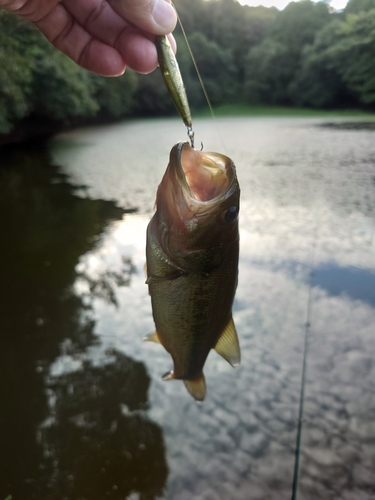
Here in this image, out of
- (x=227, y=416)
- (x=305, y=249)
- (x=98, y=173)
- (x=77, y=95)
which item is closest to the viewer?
(x=227, y=416)

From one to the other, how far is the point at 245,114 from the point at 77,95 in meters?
18.0

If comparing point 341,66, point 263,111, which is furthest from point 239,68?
point 341,66

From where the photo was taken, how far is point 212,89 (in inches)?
1565

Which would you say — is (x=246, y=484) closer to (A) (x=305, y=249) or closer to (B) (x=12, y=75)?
(A) (x=305, y=249)

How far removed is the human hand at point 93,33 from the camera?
2117 millimetres

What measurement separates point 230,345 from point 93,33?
71.7 inches

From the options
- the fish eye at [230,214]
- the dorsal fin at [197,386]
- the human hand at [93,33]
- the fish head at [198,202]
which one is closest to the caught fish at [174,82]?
the fish head at [198,202]

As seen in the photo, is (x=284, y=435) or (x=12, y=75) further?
(x=12, y=75)

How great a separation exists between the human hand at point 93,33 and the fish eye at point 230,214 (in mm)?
1072

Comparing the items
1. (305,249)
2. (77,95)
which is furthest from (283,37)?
(305,249)

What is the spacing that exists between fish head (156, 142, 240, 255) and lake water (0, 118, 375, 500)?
1.15m

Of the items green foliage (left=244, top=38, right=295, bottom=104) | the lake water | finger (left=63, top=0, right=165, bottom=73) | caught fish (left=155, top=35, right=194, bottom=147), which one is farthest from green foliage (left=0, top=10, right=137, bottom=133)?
caught fish (left=155, top=35, right=194, bottom=147)

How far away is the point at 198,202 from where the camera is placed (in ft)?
4.69

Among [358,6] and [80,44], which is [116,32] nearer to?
[80,44]
